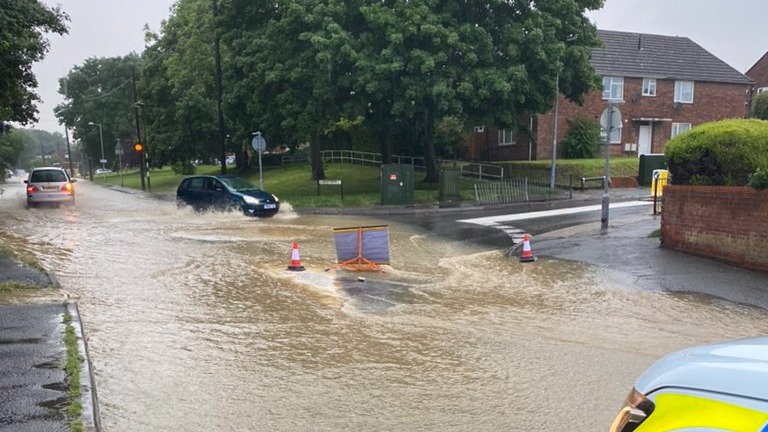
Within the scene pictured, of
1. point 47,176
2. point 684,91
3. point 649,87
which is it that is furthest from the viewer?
point 684,91

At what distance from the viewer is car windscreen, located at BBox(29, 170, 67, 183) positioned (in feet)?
75.6

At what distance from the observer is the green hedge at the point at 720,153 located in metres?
10.6

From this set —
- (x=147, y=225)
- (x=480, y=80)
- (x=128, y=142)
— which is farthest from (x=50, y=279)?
(x=128, y=142)

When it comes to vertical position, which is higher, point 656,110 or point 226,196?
point 656,110

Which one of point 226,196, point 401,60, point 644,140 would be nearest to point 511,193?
point 401,60

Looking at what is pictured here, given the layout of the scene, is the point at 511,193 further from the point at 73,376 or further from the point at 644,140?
the point at 73,376

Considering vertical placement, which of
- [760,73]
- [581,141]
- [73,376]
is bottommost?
[73,376]

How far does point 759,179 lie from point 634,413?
9343 millimetres

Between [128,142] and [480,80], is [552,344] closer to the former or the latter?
[480,80]

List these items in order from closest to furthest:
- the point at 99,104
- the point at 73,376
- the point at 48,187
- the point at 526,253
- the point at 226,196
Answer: the point at 73,376 → the point at 526,253 → the point at 226,196 → the point at 48,187 → the point at 99,104

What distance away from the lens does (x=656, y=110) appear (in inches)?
1494

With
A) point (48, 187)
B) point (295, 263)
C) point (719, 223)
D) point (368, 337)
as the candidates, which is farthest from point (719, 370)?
point (48, 187)

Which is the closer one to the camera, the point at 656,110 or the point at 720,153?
the point at 720,153

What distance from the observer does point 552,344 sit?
673cm
